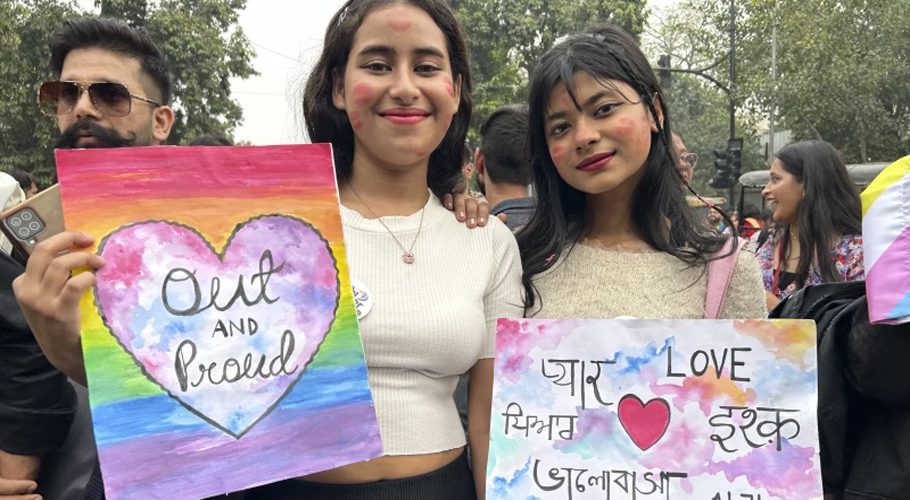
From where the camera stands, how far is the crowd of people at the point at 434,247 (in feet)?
5.32

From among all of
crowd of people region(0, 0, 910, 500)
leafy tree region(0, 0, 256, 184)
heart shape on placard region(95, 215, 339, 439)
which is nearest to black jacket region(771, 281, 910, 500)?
crowd of people region(0, 0, 910, 500)

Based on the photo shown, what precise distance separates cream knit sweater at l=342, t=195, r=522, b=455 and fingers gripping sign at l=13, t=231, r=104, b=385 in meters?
0.56

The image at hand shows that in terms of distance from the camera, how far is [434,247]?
1803mm

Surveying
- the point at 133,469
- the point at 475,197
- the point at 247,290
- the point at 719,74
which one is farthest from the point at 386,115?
the point at 719,74

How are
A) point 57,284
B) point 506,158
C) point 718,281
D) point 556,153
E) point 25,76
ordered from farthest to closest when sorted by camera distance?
point 25,76
point 506,158
point 556,153
point 718,281
point 57,284

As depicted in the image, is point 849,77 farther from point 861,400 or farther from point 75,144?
point 75,144

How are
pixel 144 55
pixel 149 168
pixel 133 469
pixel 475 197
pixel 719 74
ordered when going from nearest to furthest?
pixel 133 469 < pixel 149 168 < pixel 475 197 < pixel 144 55 < pixel 719 74

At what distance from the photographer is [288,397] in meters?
1.46

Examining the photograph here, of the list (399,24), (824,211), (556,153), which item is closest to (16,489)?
(399,24)

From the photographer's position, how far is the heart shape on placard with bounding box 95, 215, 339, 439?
4.56 ft

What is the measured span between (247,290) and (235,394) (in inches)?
8.2

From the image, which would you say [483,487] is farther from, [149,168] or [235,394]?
[149,168]

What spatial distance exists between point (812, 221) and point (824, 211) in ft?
0.28

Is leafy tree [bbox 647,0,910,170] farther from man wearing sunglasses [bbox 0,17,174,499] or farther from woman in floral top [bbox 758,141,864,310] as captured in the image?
man wearing sunglasses [bbox 0,17,174,499]
